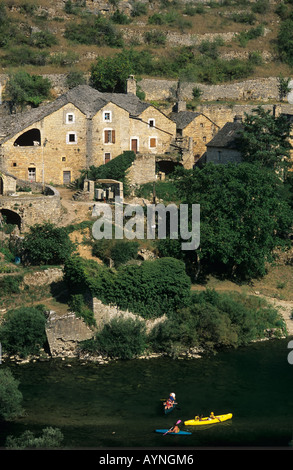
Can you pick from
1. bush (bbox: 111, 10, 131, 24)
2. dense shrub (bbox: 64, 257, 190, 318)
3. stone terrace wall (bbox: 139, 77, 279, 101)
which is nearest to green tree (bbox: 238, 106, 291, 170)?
stone terrace wall (bbox: 139, 77, 279, 101)

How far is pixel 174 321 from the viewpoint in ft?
130

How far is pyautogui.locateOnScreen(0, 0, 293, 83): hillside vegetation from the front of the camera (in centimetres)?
7194

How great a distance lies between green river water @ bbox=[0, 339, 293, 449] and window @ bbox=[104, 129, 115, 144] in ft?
71.2

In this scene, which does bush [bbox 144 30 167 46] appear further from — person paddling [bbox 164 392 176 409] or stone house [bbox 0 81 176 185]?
person paddling [bbox 164 392 176 409]

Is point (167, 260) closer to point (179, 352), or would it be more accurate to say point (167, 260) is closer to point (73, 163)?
point (179, 352)

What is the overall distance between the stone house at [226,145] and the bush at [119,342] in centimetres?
2102

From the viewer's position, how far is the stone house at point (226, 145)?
56.5m

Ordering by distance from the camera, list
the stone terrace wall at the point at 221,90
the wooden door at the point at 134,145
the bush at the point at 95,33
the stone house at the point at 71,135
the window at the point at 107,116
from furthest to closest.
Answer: the bush at the point at 95,33 → the stone terrace wall at the point at 221,90 → the wooden door at the point at 134,145 → the window at the point at 107,116 → the stone house at the point at 71,135

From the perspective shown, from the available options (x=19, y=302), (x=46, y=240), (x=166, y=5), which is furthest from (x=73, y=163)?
(x=166, y=5)

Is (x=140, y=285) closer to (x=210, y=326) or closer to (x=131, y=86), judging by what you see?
(x=210, y=326)

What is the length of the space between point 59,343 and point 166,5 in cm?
5675

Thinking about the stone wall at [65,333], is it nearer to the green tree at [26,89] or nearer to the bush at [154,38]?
the green tree at [26,89]

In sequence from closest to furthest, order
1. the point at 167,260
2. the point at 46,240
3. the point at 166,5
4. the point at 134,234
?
the point at 167,260 → the point at 46,240 → the point at 134,234 → the point at 166,5

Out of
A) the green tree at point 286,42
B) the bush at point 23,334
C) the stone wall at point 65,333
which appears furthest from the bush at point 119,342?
the green tree at point 286,42
